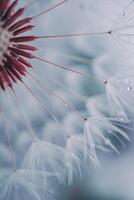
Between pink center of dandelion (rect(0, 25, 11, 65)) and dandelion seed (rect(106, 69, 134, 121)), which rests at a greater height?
pink center of dandelion (rect(0, 25, 11, 65))

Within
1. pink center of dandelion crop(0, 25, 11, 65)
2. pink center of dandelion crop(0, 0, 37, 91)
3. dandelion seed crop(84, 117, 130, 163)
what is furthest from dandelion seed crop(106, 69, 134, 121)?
pink center of dandelion crop(0, 25, 11, 65)

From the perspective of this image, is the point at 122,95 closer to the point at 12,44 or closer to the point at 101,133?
the point at 101,133

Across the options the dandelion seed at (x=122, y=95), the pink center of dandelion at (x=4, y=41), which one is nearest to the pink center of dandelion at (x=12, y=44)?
the pink center of dandelion at (x=4, y=41)

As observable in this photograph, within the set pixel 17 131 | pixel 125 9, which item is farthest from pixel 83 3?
pixel 17 131

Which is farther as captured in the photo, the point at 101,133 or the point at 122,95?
the point at 101,133

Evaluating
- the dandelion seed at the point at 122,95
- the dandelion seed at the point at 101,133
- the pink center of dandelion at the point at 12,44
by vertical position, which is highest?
the pink center of dandelion at the point at 12,44

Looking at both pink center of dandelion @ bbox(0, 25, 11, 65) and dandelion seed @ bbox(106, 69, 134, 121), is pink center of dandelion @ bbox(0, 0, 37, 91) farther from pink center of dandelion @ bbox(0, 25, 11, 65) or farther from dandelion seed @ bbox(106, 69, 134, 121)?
dandelion seed @ bbox(106, 69, 134, 121)

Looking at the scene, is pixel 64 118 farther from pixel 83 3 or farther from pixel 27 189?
pixel 83 3

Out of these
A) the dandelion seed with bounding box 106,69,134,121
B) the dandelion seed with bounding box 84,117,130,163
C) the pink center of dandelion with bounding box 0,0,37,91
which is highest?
the pink center of dandelion with bounding box 0,0,37,91

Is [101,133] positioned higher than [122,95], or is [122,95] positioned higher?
[122,95]

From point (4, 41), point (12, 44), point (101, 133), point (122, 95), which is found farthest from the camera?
point (101, 133)

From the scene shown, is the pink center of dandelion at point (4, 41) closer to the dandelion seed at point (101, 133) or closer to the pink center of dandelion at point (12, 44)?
the pink center of dandelion at point (12, 44)

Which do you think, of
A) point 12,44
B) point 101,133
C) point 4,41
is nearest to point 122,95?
point 101,133
